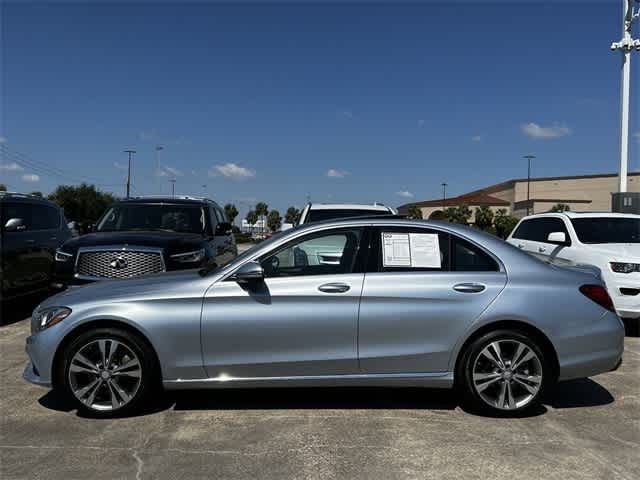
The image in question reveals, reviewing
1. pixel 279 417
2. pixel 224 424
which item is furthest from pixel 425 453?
pixel 224 424

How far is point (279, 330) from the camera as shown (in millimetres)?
4297

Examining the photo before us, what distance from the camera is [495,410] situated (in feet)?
14.4

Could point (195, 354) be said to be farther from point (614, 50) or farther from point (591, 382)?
point (614, 50)

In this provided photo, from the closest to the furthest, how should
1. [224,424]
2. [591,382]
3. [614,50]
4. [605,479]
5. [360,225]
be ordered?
[605,479] → [224,424] → [360,225] → [591,382] → [614,50]

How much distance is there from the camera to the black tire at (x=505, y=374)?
172 inches

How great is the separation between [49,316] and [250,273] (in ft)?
5.38

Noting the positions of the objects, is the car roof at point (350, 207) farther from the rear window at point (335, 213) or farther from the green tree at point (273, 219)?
the green tree at point (273, 219)

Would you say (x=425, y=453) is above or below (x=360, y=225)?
below

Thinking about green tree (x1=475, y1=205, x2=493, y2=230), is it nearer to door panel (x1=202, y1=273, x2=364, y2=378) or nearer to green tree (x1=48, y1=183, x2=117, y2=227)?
green tree (x1=48, y1=183, x2=117, y2=227)

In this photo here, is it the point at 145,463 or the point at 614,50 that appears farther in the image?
the point at 614,50

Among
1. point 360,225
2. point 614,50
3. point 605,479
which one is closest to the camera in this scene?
point 605,479

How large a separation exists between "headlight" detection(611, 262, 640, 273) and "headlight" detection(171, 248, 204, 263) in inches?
229

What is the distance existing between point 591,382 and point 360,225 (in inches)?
118

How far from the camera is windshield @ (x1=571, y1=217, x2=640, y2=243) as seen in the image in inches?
354
